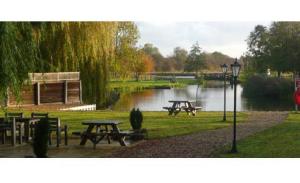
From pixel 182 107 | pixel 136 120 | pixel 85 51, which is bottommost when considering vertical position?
pixel 136 120

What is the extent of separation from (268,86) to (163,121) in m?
2.93

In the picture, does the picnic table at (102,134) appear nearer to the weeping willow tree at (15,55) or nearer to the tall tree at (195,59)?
the weeping willow tree at (15,55)

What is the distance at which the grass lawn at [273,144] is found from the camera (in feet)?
33.6

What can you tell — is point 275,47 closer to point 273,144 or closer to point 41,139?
point 273,144

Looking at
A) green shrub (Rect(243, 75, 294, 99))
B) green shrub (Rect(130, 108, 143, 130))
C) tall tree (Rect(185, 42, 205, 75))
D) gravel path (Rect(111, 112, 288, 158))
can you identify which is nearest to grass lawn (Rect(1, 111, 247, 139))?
green shrub (Rect(130, 108, 143, 130))

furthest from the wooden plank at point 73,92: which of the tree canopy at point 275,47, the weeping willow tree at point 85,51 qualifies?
the tree canopy at point 275,47

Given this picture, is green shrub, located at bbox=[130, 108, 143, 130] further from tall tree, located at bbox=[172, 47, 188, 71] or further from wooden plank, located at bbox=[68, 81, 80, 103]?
wooden plank, located at bbox=[68, 81, 80, 103]

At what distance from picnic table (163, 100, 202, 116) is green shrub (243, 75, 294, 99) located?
1.68 m

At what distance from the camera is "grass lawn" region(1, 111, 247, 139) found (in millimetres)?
13258

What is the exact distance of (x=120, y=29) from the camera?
51.6 feet

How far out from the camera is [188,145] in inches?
436

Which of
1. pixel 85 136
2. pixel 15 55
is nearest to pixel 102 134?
pixel 85 136

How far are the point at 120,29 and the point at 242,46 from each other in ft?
13.6

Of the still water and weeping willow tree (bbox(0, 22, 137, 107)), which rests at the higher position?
weeping willow tree (bbox(0, 22, 137, 107))
